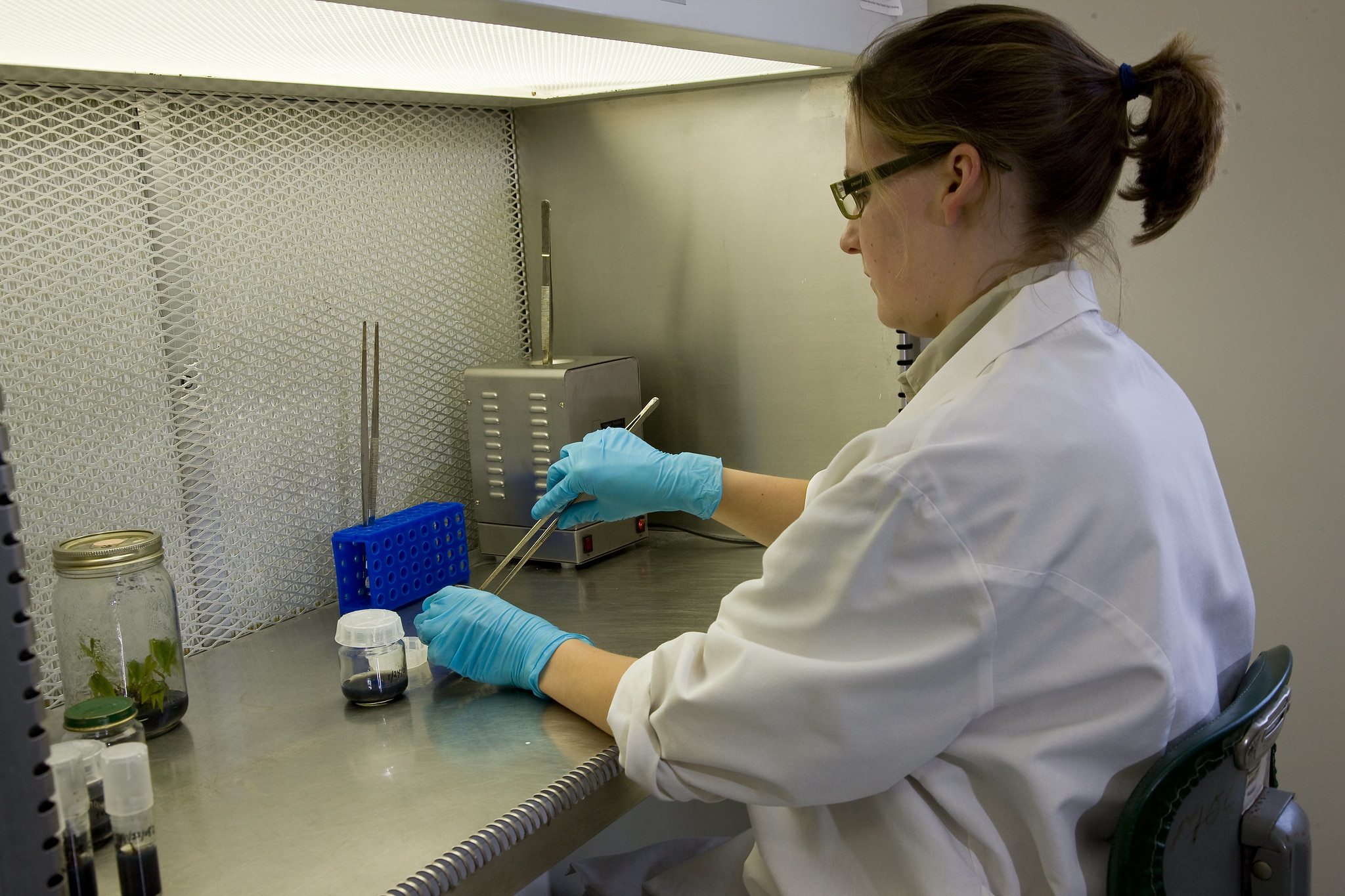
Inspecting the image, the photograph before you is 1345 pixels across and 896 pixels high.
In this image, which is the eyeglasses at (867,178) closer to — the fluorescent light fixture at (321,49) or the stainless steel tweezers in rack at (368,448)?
the fluorescent light fixture at (321,49)

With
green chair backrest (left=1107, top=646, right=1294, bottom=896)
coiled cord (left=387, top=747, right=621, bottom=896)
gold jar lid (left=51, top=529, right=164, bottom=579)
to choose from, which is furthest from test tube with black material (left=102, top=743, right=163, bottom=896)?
green chair backrest (left=1107, top=646, right=1294, bottom=896)

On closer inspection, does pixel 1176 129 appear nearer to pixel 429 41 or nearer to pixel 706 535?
pixel 429 41

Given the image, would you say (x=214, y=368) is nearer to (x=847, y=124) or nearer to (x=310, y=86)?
(x=310, y=86)

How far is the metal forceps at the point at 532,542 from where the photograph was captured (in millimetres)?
1464

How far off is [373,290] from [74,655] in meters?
0.72

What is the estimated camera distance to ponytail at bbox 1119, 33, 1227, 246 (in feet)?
3.13

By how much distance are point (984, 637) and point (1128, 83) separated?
55 cm

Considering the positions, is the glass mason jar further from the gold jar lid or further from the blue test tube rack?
the blue test tube rack

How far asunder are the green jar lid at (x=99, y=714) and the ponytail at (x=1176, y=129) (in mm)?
1049

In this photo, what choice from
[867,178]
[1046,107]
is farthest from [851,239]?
[1046,107]

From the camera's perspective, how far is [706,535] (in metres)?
1.76

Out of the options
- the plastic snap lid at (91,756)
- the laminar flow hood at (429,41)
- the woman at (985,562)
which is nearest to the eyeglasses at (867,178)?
the woman at (985,562)

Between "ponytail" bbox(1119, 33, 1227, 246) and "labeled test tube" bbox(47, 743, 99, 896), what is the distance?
1.04 m

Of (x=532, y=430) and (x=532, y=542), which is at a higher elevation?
(x=532, y=430)
